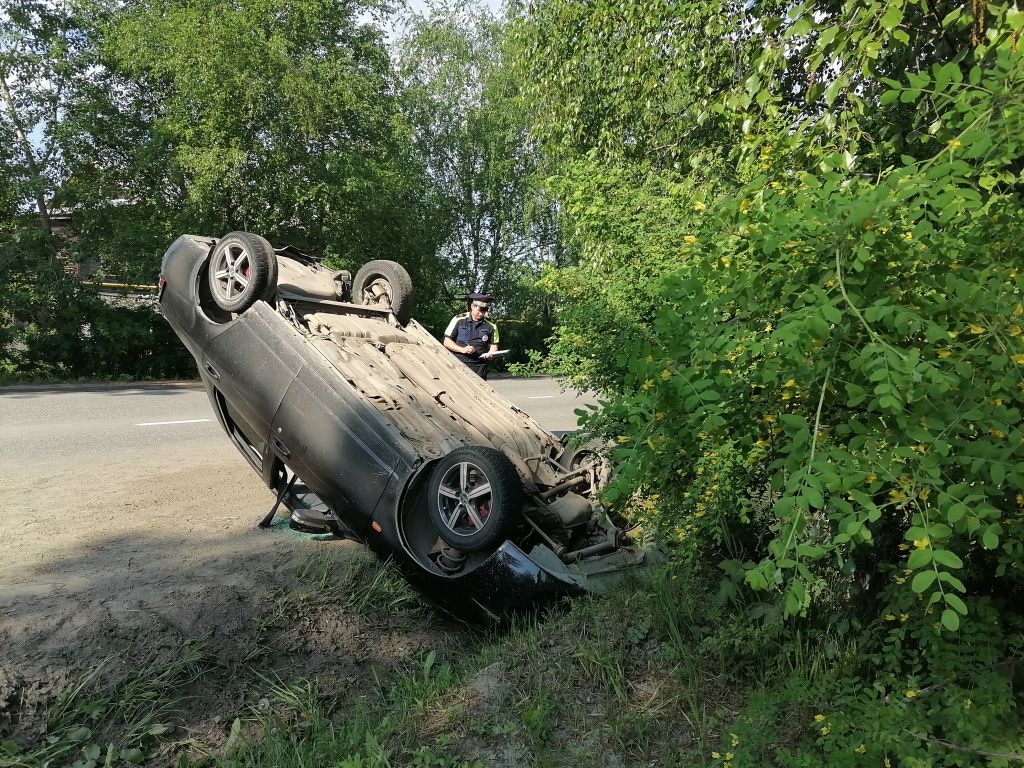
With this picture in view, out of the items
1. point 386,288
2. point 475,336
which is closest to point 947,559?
point 386,288

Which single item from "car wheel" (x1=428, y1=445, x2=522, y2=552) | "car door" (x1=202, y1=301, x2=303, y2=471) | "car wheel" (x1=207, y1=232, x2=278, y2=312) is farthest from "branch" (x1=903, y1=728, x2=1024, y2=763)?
"car wheel" (x1=207, y1=232, x2=278, y2=312)

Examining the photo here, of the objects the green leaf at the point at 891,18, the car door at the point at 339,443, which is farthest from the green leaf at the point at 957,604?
the car door at the point at 339,443

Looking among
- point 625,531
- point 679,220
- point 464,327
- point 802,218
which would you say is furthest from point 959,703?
point 464,327

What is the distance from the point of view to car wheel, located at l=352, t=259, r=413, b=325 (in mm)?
5742

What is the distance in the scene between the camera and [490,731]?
2773 mm

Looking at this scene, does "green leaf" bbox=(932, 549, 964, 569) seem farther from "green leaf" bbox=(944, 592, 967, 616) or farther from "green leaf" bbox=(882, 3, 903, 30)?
"green leaf" bbox=(882, 3, 903, 30)

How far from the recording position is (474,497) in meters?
3.73

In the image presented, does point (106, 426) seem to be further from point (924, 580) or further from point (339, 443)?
point (924, 580)

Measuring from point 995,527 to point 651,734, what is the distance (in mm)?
1575

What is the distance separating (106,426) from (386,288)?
5038mm

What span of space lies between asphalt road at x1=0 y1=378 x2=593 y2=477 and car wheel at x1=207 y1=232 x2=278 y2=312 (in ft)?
9.03

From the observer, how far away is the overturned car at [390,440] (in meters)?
3.73

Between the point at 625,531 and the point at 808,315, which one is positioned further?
the point at 625,531

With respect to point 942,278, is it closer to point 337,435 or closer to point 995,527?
point 995,527
